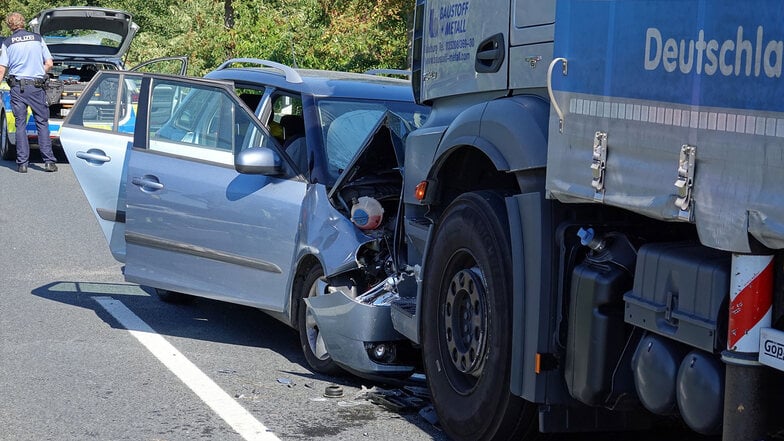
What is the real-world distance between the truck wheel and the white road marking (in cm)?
83

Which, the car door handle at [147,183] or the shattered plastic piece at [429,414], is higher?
the car door handle at [147,183]

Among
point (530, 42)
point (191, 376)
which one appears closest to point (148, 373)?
point (191, 376)

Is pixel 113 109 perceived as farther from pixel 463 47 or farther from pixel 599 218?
pixel 599 218

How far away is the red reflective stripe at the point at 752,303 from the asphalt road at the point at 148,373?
2111 millimetres

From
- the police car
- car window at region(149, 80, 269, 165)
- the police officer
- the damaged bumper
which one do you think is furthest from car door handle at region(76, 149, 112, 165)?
the police car

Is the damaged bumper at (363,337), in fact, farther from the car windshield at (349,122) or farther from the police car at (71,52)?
the police car at (71,52)

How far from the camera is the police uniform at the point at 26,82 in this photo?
1628cm

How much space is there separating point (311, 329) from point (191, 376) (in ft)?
2.28


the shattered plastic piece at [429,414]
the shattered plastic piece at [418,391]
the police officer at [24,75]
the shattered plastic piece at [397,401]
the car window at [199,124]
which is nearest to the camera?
the shattered plastic piece at [429,414]

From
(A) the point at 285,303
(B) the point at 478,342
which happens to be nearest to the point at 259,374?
(A) the point at 285,303

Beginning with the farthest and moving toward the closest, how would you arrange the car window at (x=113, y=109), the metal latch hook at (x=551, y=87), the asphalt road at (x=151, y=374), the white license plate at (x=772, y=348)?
the car window at (x=113, y=109) → the asphalt road at (x=151, y=374) → the metal latch hook at (x=551, y=87) → the white license plate at (x=772, y=348)

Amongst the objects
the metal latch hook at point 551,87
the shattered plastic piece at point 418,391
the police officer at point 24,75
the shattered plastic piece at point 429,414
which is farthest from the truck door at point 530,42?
the police officer at point 24,75

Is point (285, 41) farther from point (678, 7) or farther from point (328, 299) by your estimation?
point (678, 7)

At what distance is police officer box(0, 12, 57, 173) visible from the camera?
1628cm
